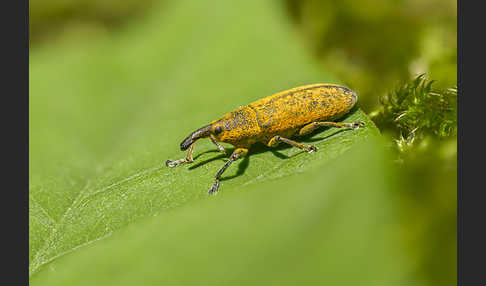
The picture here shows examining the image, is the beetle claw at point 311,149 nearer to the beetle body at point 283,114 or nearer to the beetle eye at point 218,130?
the beetle body at point 283,114

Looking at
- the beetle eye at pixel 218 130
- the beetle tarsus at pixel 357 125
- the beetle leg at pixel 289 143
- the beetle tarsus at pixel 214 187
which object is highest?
the beetle tarsus at pixel 357 125

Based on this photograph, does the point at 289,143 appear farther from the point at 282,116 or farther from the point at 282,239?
the point at 282,239

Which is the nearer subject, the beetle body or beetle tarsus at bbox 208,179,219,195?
beetle tarsus at bbox 208,179,219,195

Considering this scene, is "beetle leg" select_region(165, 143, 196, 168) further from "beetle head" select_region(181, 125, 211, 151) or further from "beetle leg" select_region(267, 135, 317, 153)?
"beetle leg" select_region(267, 135, 317, 153)

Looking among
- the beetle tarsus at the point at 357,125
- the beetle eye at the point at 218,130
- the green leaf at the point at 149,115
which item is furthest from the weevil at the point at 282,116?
the beetle tarsus at the point at 357,125

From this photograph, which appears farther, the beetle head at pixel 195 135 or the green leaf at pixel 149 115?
the beetle head at pixel 195 135

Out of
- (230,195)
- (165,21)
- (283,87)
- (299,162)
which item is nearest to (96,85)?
(165,21)

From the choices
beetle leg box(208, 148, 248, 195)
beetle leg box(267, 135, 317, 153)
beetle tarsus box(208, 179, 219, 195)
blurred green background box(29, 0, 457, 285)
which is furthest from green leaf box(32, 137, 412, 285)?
beetle leg box(267, 135, 317, 153)
